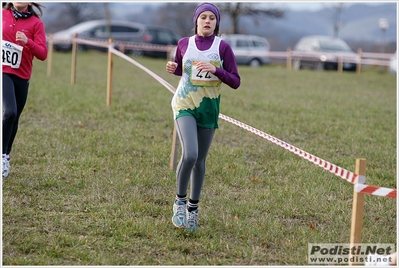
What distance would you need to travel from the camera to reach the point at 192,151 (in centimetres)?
472

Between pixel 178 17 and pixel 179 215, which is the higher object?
pixel 178 17

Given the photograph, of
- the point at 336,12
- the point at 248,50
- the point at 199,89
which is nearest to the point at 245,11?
the point at 336,12

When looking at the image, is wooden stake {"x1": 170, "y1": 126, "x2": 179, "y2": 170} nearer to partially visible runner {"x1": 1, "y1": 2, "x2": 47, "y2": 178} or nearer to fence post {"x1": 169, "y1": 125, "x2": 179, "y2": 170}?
fence post {"x1": 169, "y1": 125, "x2": 179, "y2": 170}

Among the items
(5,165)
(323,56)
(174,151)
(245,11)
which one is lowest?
(5,165)

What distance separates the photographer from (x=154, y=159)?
24.2ft

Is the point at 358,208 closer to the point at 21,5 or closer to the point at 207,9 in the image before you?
the point at 207,9

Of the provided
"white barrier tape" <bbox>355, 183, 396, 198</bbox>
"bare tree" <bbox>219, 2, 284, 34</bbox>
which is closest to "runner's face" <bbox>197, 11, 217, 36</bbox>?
"white barrier tape" <bbox>355, 183, 396, 198</bbox>

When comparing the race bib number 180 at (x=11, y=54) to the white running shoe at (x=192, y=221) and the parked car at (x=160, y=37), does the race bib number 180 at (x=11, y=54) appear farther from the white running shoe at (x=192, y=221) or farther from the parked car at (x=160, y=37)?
the parked car at (x=160, y=37)

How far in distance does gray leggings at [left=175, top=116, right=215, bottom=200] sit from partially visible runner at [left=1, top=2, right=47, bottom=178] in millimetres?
1979

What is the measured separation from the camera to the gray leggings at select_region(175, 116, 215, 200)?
4.73m

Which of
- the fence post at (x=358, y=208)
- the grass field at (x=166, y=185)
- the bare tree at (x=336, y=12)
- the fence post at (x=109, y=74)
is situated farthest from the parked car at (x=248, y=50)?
the fence post at (x=358, y=208)

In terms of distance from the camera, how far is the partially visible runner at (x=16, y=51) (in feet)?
19.5

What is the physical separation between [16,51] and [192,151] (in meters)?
2.38

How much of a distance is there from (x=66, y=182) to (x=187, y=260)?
7.57 ft
